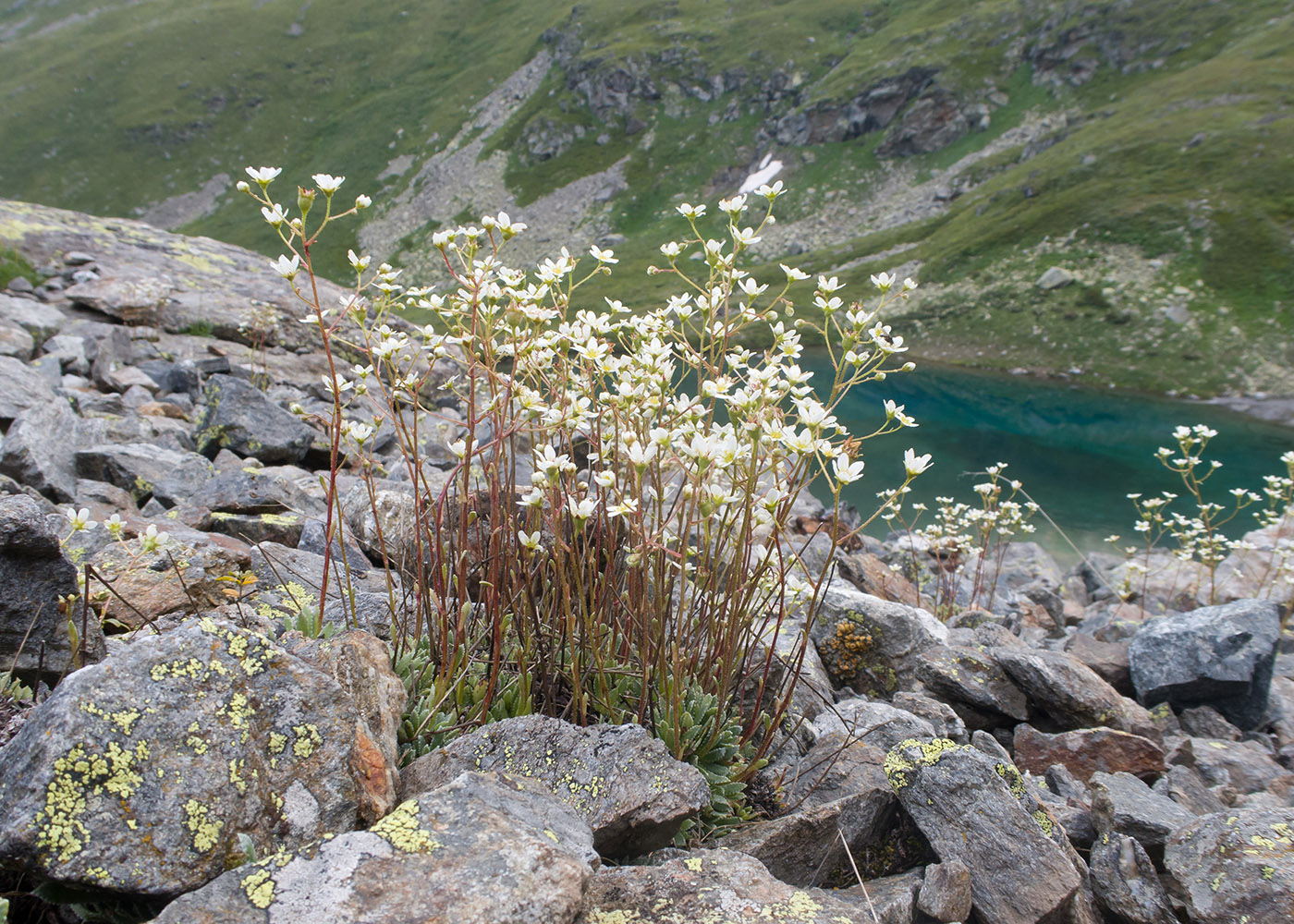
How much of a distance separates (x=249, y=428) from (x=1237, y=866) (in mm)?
11212

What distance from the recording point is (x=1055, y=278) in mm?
64000

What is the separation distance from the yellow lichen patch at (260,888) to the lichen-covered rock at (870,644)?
490cm

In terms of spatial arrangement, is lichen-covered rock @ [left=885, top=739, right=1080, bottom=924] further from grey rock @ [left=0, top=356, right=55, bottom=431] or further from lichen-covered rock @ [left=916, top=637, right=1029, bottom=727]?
→ grey rock @ [left=0, top=356, right=55, bottom=431]

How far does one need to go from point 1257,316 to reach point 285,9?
214 m

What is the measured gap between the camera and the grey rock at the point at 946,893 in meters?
3.06

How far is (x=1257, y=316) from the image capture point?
54.4 metres

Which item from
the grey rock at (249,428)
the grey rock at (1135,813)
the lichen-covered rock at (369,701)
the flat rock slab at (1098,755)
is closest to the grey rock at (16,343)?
the grey rock at (249,428)

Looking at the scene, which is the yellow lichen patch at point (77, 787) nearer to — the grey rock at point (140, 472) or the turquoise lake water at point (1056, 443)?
the grey rock at point (140, 472)

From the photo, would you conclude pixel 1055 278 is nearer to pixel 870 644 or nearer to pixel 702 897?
pixel 870 644

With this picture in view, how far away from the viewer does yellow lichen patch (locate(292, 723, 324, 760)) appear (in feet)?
8.67

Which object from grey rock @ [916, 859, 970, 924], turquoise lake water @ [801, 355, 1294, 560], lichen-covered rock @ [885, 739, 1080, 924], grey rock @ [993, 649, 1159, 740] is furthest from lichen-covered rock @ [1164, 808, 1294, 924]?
turquoise lake water @ [801, 355, 1294, 560]

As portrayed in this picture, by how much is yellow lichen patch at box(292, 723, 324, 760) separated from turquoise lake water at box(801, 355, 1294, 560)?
2393 cm

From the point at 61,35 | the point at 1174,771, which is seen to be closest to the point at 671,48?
the point at 1174,771

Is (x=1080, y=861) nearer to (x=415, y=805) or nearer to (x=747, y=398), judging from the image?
(x=747, y=398)
